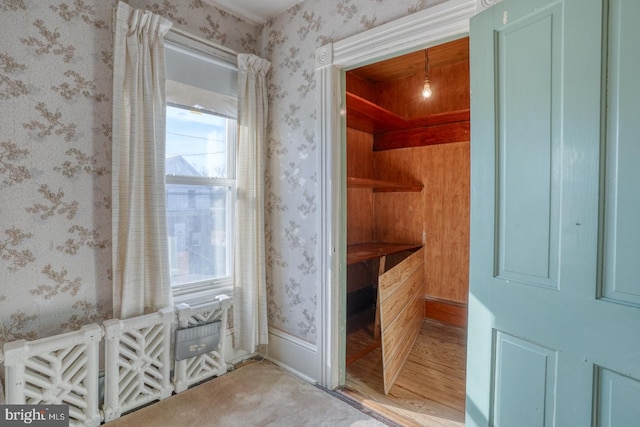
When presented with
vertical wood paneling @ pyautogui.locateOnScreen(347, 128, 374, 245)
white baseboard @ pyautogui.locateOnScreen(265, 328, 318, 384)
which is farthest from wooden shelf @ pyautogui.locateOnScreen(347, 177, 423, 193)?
white baseboard @ pyautogui.locateOnScreen(265, 328, 318, 384)

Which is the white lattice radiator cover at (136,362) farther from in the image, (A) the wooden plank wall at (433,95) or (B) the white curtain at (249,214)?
(A) the wooden plank wall at (433,95)

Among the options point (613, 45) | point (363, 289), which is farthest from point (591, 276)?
point (363, 289)

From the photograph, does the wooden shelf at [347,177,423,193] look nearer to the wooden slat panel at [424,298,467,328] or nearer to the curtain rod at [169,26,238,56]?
the wooden slat panel at [424,298,467,328]

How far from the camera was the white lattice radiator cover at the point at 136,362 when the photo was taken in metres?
1.79

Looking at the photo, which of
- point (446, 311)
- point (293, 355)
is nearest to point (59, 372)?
point (293, 355)

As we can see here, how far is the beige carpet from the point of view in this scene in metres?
1.82

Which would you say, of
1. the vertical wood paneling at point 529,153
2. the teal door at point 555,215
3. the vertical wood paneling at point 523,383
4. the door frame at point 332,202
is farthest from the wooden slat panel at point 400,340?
the vertical wood paneling at point 529,153

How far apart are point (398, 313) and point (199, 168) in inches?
72.3

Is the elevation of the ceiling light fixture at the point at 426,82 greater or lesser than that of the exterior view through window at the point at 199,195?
greater

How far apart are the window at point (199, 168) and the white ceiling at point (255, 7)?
1.25 ft

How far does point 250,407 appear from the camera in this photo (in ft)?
6.39

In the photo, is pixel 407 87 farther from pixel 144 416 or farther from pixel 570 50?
pixel 144 416

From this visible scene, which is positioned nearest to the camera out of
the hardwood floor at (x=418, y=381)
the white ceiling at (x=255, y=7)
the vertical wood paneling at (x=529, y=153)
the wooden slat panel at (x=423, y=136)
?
the vertical wood paneling at (x=529, y=153)

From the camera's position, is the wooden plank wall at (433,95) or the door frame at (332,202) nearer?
the door frame at (332,202)
